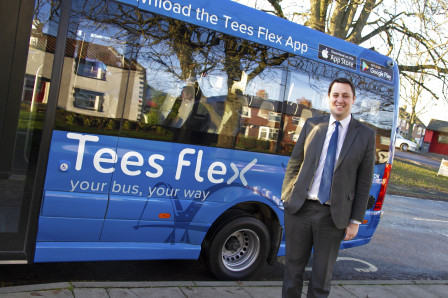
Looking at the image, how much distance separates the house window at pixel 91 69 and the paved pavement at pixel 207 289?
6.19ft

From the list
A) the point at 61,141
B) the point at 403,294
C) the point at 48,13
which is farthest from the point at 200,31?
the point at 403,294

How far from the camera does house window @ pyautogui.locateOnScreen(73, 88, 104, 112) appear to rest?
12.5ft

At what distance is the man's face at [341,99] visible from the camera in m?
3.23

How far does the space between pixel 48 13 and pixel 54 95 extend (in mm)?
701

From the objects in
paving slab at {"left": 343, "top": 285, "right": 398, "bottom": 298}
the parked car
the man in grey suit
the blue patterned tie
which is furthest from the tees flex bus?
the parked car

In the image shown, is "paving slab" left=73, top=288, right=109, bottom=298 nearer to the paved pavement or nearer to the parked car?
the paved pavement

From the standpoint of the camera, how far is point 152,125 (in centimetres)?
414

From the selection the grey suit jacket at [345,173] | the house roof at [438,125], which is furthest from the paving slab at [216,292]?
the house roof at [438,125]

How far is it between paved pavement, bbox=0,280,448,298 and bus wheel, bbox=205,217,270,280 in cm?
27

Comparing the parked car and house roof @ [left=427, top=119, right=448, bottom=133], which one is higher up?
house roof @ [left=427, top=119, right=448, bottom=133]

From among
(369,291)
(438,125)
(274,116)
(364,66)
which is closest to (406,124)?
(438,125)

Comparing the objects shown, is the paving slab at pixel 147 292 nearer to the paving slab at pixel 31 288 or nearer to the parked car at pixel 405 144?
the paving slab at pixel 31 288

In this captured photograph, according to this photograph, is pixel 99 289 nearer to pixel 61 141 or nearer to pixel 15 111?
pixel 61 141

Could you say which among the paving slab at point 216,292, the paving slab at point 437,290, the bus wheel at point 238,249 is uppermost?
the bus wheel at point 238,249
